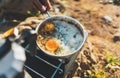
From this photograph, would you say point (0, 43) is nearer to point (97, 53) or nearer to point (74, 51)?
point (74, 51)

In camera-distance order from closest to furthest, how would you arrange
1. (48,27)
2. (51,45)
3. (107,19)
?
(51,45) → (48,27) → (107,19)

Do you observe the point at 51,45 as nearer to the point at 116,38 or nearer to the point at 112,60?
the point at 112,60

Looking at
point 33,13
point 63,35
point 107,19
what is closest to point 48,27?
point 63,35

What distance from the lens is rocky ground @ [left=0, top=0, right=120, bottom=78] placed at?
274 cm

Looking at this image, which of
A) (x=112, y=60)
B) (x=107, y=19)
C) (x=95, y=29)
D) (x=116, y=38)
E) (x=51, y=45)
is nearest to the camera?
(x=51, y=45)

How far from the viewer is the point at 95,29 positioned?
330 centimetres

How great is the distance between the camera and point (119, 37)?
3178mm

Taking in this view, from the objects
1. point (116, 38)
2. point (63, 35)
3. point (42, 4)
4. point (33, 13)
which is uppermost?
point (42, 4)

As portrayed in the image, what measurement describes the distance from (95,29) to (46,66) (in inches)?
41.5

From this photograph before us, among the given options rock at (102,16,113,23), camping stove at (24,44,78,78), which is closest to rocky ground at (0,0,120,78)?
rock at (102,16,113,23)

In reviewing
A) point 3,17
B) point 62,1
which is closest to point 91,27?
point 62,1

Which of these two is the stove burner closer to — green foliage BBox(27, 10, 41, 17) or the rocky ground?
the rocky ground

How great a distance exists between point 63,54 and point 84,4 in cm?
157

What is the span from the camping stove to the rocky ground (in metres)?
0.27
